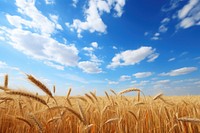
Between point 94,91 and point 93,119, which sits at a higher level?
point 94,91

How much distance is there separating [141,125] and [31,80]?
2.10m

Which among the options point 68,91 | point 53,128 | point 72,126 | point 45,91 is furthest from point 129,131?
point 45,91

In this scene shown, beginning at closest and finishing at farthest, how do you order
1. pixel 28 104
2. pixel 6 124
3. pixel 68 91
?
1. pixel 6 124
2. pixel 28 104
3. pixel 68 91

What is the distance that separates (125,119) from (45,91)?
1.97 meters

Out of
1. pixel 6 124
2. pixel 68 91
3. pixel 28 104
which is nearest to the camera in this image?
pixel 6 124

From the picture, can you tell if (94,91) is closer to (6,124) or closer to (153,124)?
(153,124)

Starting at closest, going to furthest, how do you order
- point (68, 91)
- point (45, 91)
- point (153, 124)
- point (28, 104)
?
point (45, 91) → point (153, 124) → point (28, 104) → point (68, 91)

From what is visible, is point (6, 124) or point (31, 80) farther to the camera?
point (6, 124)

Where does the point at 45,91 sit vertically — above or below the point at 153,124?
above

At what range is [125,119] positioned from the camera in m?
4.11

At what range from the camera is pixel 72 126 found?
3.80 m

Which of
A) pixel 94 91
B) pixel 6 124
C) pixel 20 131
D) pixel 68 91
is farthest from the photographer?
pixel 94 91

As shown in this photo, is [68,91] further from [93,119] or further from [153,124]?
[153,124]

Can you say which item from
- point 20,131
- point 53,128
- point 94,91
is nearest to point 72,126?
point 53,128
